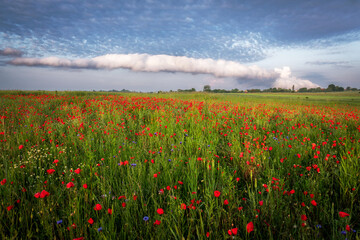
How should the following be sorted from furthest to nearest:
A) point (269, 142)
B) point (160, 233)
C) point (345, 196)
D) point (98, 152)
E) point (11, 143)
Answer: point (269, 142), point (11, 143), point (98, 152), point (345, 196), point (160, 233)

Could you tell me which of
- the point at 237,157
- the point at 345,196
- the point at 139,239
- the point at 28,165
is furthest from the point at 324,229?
the point at 28,165

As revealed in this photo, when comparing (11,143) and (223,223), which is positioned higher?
(11,143)

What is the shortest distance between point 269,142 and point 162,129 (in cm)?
288

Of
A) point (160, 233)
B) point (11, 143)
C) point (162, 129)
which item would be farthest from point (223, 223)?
point (11, 143)

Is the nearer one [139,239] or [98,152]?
[139,239]

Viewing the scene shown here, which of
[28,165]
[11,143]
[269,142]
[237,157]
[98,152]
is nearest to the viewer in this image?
[28,165]

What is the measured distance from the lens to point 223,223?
5.73ft

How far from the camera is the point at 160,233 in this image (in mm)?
1552

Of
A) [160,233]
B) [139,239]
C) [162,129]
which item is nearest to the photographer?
[160,233]

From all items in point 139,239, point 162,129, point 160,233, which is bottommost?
point 139,239

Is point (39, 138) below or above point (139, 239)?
above

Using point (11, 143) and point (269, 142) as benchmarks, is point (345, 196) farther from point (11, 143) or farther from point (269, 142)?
point (11, 143)

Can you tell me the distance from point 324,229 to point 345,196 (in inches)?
31.9

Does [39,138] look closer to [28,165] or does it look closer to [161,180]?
[28,165]
